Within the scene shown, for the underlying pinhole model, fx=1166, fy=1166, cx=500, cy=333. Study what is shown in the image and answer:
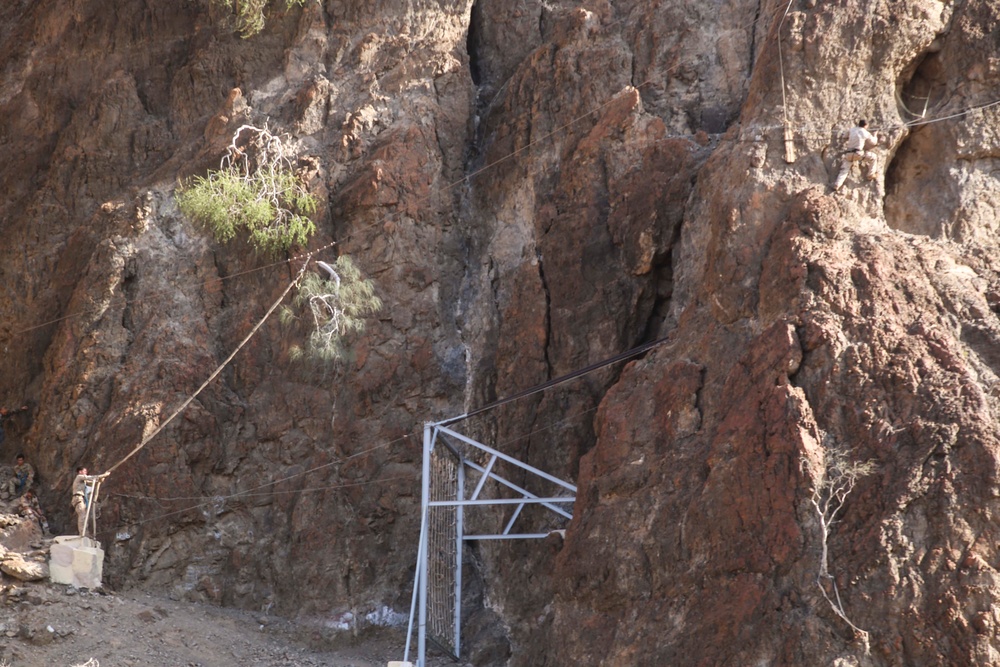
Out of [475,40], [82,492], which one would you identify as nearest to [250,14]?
[475,40]

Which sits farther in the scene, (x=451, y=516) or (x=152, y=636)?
(x=451, y=516)

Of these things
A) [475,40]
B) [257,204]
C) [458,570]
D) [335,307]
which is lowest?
[458,570]

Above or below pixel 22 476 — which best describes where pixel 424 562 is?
below

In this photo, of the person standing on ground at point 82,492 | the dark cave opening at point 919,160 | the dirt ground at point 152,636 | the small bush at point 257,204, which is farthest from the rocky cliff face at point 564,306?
the person standing on ground at point 82,492

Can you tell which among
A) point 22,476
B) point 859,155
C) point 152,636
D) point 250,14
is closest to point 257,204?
point 250,14

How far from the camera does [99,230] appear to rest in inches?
898

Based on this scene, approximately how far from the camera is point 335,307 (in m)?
20.7

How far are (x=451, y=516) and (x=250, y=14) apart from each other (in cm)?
1136

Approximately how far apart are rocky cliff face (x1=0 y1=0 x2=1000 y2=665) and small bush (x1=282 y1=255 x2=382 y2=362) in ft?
1.16

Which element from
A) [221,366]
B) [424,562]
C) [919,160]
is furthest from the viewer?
[221,366]

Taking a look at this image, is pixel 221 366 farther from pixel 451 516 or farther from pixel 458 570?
pixel 458 570

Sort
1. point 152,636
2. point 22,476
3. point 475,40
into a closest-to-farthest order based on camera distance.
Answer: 1. point 152,636
2. point 22,476
3. point 475,40

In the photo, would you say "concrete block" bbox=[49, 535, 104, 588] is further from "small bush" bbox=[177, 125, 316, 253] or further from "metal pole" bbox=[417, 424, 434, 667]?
"small bush" bbox=[177, 125, 316, 253]

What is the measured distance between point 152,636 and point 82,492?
2.97 metres
